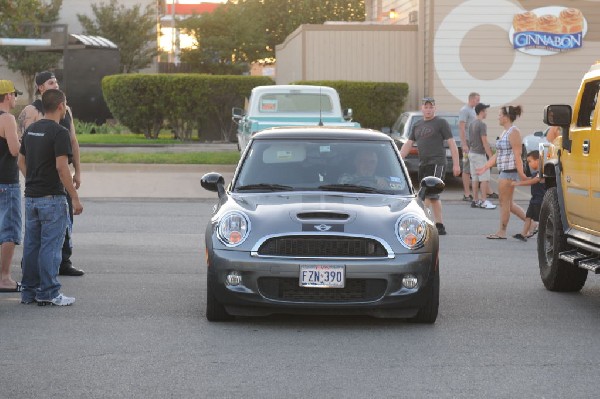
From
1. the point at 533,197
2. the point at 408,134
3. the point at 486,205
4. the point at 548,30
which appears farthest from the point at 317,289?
the point at 548,30

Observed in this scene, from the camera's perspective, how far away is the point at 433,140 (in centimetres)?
1577

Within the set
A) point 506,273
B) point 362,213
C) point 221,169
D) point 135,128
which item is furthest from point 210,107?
point 362,213

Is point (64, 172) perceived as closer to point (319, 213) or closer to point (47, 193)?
point (47, 193)

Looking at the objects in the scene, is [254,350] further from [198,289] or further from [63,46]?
[63,46]

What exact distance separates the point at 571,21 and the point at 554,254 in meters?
20.2

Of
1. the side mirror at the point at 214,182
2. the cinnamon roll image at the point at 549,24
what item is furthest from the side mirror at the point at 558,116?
the cinnamon roll image at the point at 549,24

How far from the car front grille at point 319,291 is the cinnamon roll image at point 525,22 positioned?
21994mm

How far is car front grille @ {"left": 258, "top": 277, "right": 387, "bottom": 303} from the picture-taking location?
878 centimetres

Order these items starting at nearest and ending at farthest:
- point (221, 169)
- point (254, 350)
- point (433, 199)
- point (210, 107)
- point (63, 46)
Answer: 1. point (254, 350)
2. point (433, 199)
3. point (221, 169)
4. point (210, 107)
5. point (63, 46)

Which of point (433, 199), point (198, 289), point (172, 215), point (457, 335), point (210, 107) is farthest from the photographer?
point (210, 107)

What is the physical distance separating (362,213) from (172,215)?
31.2ft

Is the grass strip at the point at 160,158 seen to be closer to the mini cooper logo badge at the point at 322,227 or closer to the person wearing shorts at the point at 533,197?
the person wearing shorts at the point at 533,197

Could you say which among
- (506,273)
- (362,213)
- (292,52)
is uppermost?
(292,52)

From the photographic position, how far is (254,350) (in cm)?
804
